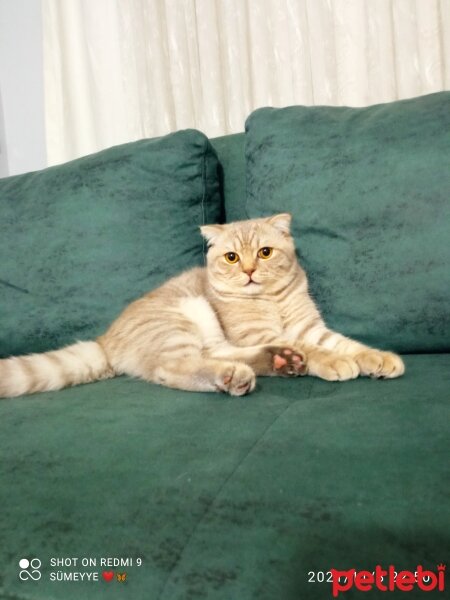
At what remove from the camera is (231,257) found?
1.48 m

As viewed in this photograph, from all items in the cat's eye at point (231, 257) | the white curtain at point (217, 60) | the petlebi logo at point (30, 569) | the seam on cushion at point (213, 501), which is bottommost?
the petlebi logo at point (30, 569)

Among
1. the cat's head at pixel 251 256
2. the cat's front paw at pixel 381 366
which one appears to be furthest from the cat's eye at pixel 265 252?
the cat's front paw at pixel 381 366

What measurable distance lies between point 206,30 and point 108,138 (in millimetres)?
656

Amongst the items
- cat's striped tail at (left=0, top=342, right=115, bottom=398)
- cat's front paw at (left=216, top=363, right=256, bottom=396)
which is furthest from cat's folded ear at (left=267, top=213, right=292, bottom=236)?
cat's striped tail at (left=0, top=342, right=115, bottom=398)

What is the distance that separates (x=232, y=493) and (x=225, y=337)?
0.86 meters

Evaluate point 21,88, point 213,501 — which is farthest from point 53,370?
point 21,88

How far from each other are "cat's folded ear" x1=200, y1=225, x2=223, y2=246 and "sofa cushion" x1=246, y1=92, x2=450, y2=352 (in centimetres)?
17

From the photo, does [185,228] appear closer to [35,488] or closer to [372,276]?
[372,276]

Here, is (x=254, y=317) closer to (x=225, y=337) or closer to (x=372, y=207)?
(x=225, y=337)

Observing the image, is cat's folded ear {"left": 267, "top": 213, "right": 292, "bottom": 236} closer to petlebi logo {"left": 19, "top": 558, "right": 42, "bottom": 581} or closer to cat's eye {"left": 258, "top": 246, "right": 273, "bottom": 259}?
cat's eye {"left": 258, "top": 246, "right": 273, "bottom": 259}

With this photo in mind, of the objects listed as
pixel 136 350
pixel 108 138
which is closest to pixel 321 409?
pixel 136 350

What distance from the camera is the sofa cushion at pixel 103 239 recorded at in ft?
4.94

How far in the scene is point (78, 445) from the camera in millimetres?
794

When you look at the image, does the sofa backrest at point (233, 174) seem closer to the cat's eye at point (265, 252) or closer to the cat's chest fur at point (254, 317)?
the cat's eye at point (265, 252)
